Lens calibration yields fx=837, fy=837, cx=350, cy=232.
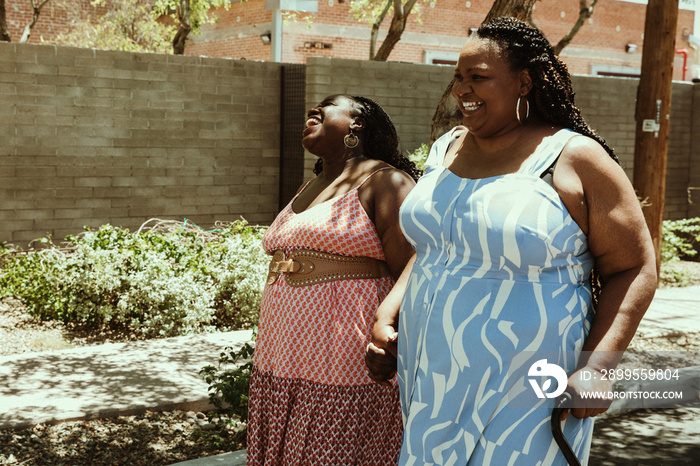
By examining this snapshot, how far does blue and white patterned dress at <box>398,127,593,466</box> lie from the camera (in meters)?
2.14

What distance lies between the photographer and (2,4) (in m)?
13.1

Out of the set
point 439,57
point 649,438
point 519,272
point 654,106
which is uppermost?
point 439,57

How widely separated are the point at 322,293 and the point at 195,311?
439cm

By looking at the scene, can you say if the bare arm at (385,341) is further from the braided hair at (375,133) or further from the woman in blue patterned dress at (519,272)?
the braided hair at (375,133)

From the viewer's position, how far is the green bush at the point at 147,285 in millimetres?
7160

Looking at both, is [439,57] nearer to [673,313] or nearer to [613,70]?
[613,70]

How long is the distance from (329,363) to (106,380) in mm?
2940

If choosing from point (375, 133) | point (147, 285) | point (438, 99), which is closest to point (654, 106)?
point (438, 99)

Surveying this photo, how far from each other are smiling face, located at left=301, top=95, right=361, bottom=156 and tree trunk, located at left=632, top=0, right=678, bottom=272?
6363 millimetres

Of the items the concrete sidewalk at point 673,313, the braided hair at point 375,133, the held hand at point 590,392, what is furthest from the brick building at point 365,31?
the held hand at point 590,392

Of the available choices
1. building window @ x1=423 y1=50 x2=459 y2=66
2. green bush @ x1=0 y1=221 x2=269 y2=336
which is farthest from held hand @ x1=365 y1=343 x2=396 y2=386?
building window @ x1=423 y1=50 x2=459 y2=66

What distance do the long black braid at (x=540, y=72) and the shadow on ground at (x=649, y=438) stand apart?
2871mm

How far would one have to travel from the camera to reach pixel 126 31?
22969 mm

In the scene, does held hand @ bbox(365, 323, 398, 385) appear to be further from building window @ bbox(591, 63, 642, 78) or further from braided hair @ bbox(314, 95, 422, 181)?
building window @ bbox(591, 63, 642, 78)
